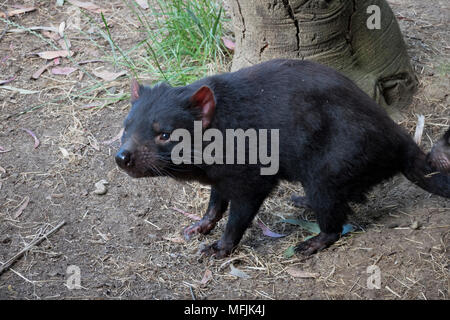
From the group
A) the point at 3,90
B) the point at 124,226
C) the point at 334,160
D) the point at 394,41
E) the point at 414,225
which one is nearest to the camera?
the point at 334,160

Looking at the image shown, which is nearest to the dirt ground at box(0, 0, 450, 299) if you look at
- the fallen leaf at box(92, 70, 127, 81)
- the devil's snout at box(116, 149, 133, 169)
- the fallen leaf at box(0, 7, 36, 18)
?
the fallen leaf at box(92, 70, 127, 81)

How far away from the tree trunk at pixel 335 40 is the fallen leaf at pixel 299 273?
173cm

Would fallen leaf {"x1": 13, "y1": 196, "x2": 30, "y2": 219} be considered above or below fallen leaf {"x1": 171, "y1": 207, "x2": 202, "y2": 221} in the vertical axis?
below

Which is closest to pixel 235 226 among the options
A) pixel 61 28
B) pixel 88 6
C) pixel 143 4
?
pixel 143 4

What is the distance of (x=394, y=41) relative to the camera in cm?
478

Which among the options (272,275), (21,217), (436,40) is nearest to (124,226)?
(21,217)

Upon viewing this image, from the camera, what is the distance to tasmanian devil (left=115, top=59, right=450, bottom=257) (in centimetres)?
347

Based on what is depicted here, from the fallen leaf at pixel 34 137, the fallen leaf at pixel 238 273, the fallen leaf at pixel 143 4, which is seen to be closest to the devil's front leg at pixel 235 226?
the fallen leaf at pixel 238 273

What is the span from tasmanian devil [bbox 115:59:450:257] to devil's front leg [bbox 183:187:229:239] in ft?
1.21

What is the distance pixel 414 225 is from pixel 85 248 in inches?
93.5

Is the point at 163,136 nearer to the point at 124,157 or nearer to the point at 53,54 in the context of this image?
the point at 124,157

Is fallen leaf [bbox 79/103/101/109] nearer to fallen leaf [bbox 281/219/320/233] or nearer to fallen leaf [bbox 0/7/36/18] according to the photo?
fallen leaf [bbox 0/7/36/18]

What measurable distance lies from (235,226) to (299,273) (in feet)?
1.79

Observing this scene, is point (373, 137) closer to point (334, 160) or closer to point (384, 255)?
point (334, 160)
